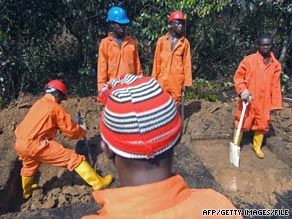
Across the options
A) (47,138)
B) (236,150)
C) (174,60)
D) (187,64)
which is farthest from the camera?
(187,64)

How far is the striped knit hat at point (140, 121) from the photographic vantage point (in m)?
1.07

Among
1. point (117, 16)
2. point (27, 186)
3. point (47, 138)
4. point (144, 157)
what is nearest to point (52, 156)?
point (47, 138)

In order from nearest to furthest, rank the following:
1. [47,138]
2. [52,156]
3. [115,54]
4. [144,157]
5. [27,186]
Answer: [144,157] < [52,156] < [47,138] < [27,186] < [115,54]

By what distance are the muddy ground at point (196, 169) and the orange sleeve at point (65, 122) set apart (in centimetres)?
78

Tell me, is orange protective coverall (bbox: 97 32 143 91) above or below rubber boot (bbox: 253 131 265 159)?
above

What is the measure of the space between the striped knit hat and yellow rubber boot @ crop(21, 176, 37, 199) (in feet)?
10.3

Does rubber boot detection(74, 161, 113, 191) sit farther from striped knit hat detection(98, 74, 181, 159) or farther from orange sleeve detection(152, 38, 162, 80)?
striped knit hat detection(98, 74, 181, 159)

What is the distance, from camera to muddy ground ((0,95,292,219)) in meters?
3.79

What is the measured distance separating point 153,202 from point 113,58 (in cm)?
401

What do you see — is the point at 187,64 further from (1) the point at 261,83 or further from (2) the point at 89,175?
(2) the point at 89,175

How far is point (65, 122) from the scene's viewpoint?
378 centimetres

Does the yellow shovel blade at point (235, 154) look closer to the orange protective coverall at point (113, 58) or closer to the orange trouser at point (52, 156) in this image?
the orange protective coverall at point (113, 58)

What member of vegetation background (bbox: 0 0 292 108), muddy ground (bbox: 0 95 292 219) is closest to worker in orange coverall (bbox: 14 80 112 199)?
muddy ground (bbox: 0 95 292 219)

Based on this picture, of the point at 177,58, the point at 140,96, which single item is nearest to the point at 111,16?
the point at 177,58
